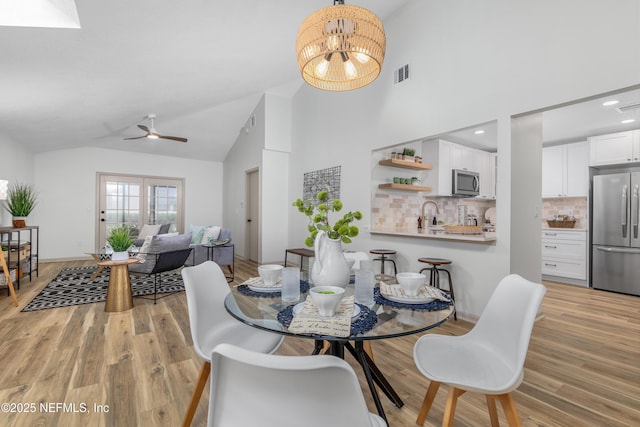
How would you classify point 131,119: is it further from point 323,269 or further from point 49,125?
point 323,269

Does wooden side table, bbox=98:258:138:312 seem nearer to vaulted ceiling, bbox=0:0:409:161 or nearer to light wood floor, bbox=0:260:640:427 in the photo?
light wood floor, bbox=0:260:640:427

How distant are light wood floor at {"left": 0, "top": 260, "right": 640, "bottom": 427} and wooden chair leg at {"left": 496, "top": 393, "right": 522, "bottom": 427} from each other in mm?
464

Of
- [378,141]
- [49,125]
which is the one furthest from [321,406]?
[49,125]

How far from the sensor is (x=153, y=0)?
2.39 meters

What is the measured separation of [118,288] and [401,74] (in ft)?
13.5

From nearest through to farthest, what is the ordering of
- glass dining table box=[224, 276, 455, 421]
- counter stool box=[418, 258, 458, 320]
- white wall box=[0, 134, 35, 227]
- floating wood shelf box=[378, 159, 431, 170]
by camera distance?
glass dining table box=[224, 276, 455, 421]
counter stool box=[418, 258, 458, 320]
floating wood shelf box=[378, 159, 431, 170]
white wall box=[0, 134, 35, 227]


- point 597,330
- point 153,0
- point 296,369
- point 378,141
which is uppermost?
point 153,0

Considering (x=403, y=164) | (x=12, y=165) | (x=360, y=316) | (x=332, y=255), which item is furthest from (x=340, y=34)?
(x=12, y=165)

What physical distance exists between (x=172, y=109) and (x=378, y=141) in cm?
354

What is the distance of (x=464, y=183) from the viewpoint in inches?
202

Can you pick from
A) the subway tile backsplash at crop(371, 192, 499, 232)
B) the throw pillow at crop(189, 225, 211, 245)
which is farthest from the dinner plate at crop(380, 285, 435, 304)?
the throw pillow at crop(189, 225, 211, 245)

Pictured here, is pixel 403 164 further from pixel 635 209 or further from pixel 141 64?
pixel 141 64

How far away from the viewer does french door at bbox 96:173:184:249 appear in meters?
6.93

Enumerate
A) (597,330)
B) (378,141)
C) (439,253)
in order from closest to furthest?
(597,330), (439,253), (378,141)
